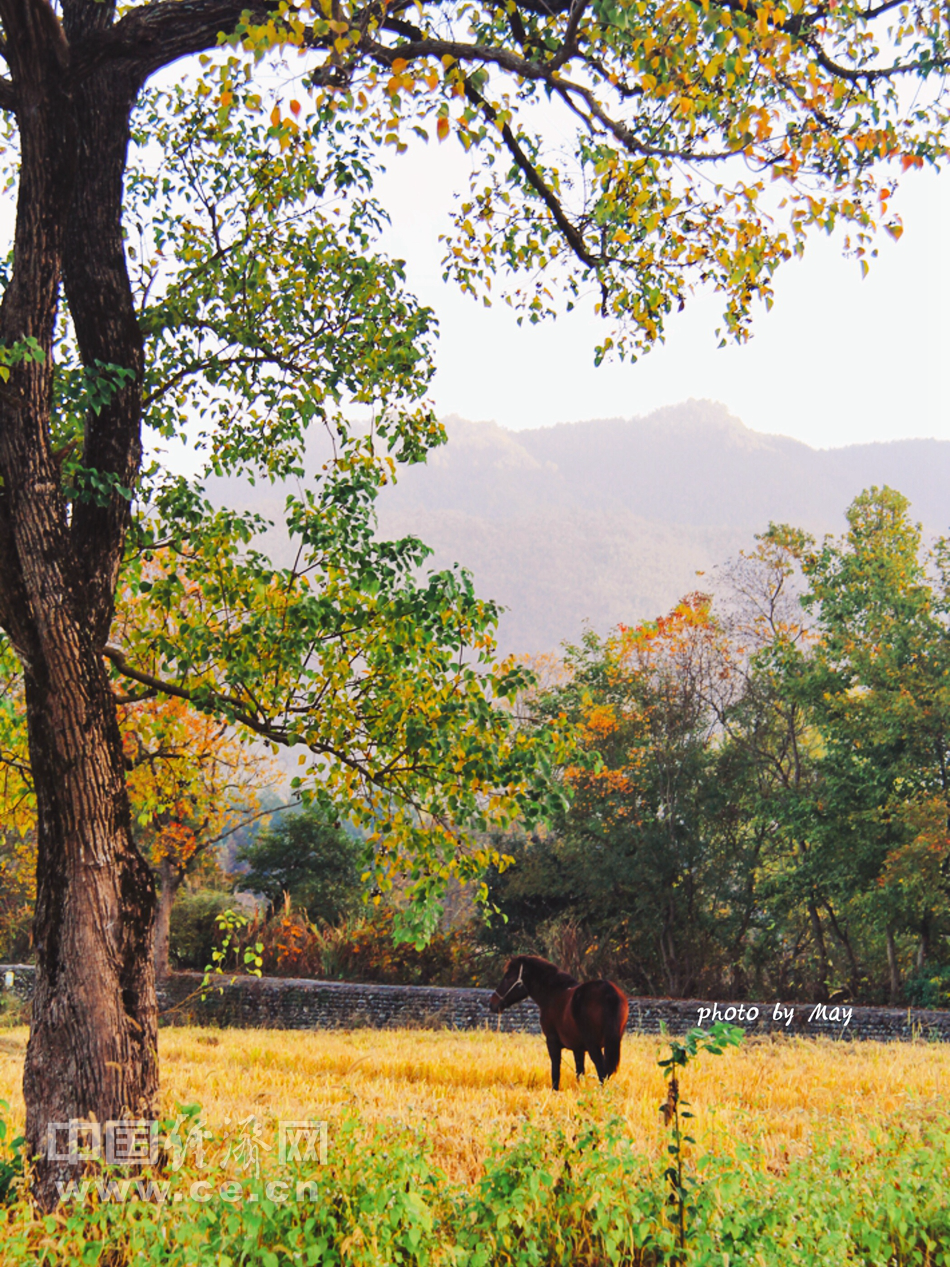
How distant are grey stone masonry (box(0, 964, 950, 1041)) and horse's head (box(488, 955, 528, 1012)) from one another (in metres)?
7.30

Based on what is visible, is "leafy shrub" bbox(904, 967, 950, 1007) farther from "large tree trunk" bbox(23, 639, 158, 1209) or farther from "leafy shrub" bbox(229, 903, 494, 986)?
"large tree trunk" bbox(23, 639, 158, 1209)

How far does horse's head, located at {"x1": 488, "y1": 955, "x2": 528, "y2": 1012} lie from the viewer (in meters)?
8.91

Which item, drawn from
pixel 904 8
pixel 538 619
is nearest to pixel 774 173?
pixel 904 8

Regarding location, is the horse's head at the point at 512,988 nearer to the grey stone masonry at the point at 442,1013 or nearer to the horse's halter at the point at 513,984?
the horse's halter at the point at 513,984

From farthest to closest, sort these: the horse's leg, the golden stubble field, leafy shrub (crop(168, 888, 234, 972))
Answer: leafy shrub (crop(168, 888, 234, 972))
the horse's leg
the golden stubble field

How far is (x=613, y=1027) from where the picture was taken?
26.6 ft

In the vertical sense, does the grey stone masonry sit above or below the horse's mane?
below

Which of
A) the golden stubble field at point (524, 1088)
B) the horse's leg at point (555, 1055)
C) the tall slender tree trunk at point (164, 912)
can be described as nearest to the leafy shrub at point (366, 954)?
the tall slender tree trunk at point (164, 912)

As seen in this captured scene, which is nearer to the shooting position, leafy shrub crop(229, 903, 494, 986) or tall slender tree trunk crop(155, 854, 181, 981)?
tall slender tree trunk crop(155, 854, 181, 981)

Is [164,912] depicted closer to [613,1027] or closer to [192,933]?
[192,933]

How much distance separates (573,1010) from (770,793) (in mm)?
14166

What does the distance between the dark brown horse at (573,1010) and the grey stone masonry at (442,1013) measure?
7.32m

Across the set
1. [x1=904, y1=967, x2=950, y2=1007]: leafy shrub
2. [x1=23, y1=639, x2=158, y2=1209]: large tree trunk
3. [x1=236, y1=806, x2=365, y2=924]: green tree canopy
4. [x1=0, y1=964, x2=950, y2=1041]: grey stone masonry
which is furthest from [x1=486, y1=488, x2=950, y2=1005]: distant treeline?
[x1=23, y1=639, x2=158, y2=1209]: large tree trunk

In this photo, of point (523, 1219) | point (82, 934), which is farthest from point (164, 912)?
point (523, 1219)
